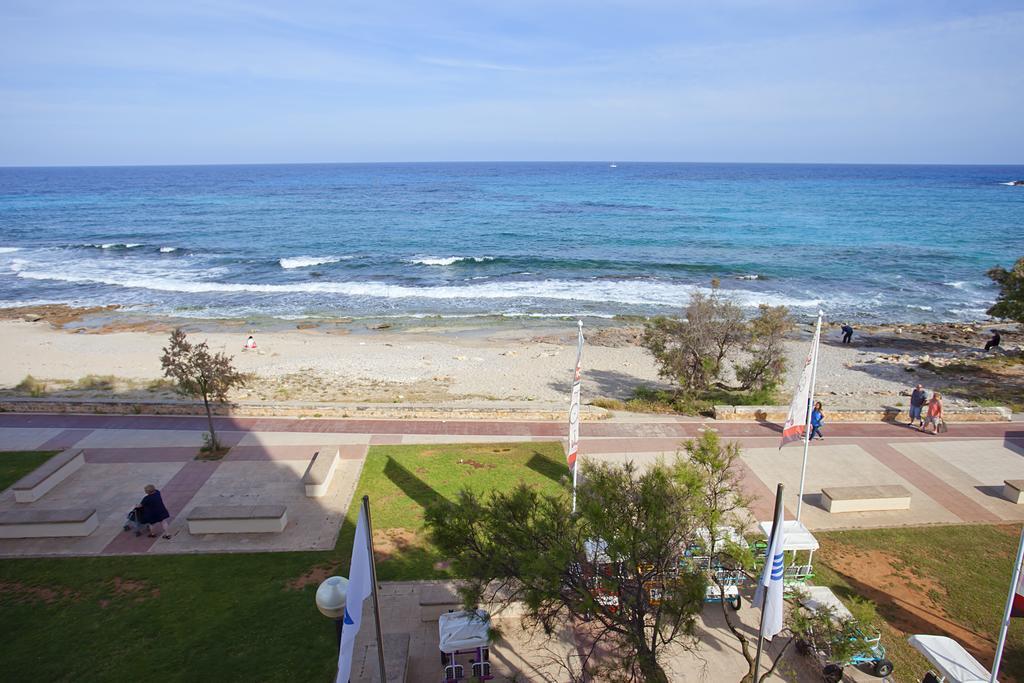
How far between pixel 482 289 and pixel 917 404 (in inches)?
1132

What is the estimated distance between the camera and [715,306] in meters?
20.7

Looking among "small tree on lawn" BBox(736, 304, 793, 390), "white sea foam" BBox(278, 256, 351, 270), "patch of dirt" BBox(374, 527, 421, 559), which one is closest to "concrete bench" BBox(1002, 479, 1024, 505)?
"small tree on lawn" BBox(736, 304, 793, 390)

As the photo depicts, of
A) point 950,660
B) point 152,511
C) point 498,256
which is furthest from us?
point 498,256

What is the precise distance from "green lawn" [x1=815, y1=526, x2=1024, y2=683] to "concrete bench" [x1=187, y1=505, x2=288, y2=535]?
9771 mm

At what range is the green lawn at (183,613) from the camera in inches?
336

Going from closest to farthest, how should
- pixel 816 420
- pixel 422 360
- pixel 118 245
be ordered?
pixel 816 420, pixel 422 360, pixel 118 245

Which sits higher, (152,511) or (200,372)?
(200,372)

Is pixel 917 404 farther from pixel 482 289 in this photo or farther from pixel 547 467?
pixel 482 289

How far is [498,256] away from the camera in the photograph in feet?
168

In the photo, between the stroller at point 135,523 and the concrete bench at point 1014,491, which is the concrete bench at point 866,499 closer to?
the concrete bench at point 1014,491

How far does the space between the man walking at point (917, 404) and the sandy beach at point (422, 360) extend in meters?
1.47

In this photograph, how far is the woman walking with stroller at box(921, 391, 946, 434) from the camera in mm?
16375

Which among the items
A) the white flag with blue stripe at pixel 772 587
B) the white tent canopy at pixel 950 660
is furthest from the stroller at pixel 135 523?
the white tent canopy at pixel 950 660

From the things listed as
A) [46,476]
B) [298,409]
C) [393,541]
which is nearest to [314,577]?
[393,541]
